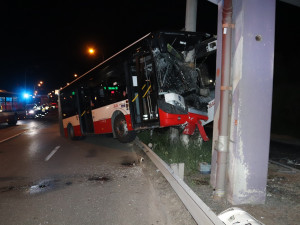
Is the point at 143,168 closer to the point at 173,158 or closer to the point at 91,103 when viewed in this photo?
the point at 173,158

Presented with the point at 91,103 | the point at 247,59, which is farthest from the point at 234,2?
the point at 91,103

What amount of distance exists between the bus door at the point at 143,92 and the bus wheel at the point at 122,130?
1.21 metres

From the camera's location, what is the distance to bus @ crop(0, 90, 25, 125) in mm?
22469

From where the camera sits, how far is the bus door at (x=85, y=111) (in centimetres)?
1212

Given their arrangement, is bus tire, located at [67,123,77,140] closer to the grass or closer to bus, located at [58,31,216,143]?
bus, located at [58,31,216,143]

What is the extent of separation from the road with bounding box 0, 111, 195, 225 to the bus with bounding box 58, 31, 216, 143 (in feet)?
4.90

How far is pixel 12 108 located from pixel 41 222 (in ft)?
78.2

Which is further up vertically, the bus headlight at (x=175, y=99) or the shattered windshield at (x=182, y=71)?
the shattered windshield at (x=182, y=71)

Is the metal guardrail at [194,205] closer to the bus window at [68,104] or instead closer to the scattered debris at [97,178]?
the scattered debris at [97,178]

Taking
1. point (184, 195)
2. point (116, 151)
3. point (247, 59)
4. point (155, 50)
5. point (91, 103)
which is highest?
point (155, 50)

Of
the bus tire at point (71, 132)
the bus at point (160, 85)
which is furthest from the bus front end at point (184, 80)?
the bus tire at point (71, 132)

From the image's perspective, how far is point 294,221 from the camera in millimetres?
3590

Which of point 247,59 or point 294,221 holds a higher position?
point 247,59

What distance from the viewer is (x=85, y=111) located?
1266cm
